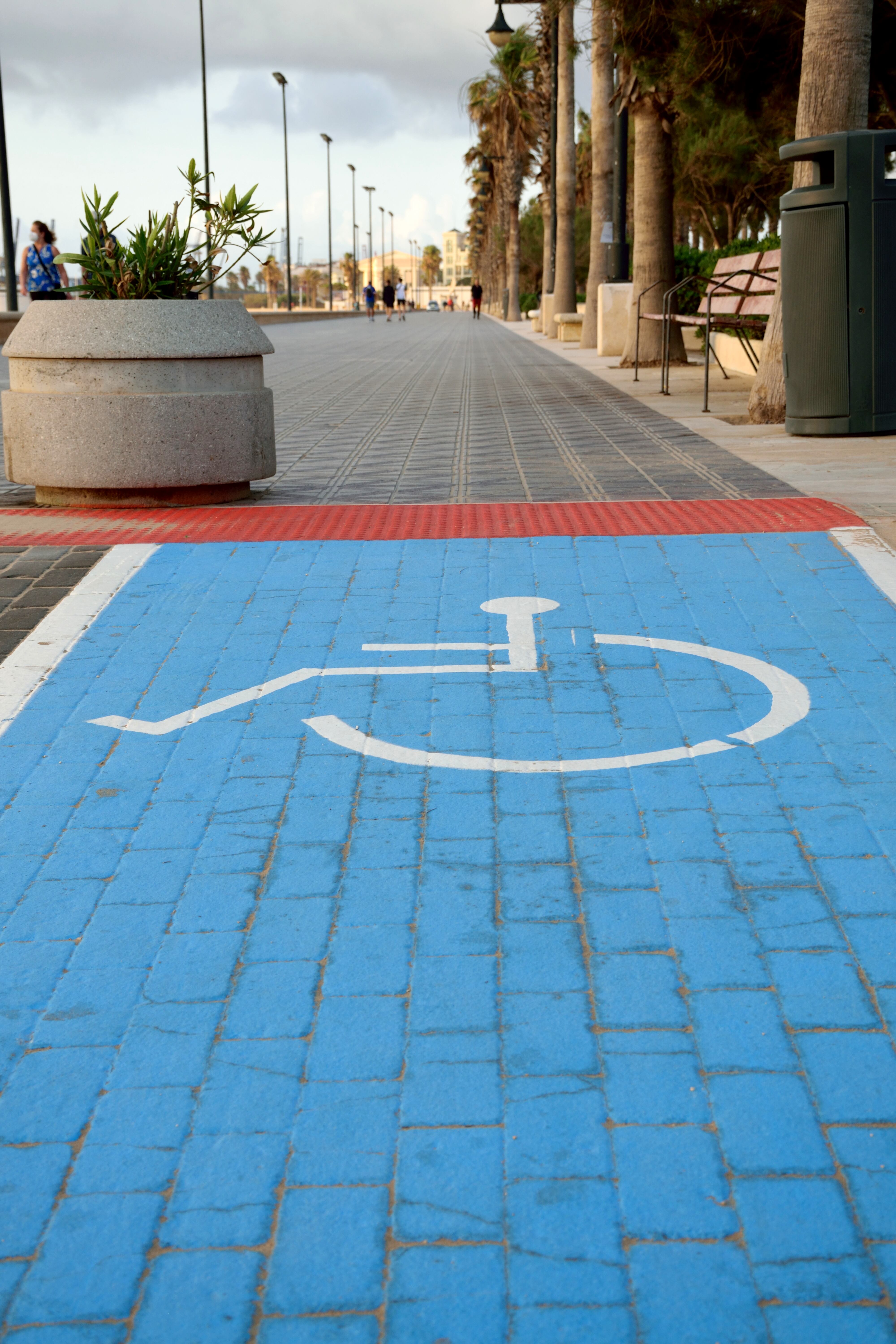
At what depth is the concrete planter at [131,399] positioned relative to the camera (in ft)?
24.4

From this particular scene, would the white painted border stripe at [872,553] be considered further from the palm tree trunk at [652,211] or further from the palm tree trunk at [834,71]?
the palm tree trunk at [652,211]

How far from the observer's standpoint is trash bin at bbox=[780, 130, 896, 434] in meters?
9.46

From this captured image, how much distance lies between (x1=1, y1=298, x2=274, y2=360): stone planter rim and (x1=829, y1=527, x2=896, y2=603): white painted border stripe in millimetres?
3320

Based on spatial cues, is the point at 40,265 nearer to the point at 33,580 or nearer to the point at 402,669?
the point at 33,580

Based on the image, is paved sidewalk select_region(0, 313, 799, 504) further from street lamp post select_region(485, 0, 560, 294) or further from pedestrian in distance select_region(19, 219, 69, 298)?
street lamp post select_region(485, 0, 560, 294)

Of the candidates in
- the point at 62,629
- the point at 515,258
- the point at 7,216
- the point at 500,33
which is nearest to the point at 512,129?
the point at 515,258

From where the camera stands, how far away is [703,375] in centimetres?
1836

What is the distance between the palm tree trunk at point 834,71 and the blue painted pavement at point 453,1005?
6.97m

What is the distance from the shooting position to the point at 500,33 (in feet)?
119

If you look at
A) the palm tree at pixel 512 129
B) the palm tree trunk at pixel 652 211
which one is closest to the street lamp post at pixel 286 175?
the palm tree at pixel 512 129

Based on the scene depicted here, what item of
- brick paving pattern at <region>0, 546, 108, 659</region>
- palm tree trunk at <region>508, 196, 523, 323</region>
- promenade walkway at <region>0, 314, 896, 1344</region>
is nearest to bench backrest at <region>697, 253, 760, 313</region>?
promenade walkway at <region>0, 314, 896, 1344</region>

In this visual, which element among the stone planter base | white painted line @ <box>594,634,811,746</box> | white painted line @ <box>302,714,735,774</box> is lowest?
white painted line @ <box>302,714,735,774</box>

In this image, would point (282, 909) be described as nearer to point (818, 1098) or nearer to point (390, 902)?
point (390, 902)

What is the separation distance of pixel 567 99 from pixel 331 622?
104ft
